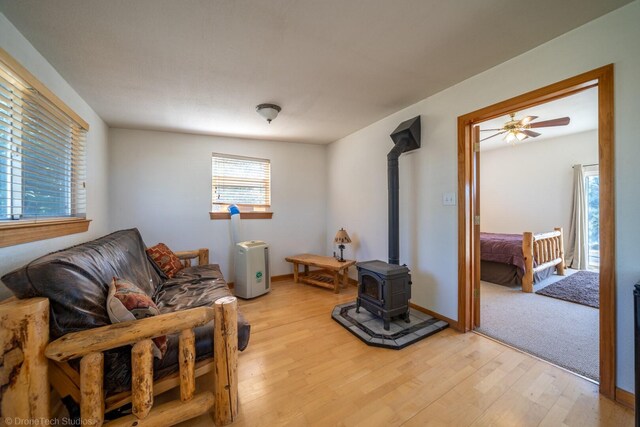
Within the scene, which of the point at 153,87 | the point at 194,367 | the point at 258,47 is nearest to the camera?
the point at 194,367

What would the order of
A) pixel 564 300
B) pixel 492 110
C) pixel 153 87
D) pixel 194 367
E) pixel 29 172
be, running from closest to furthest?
1. pixel 194 367
2. pixel 29 172
3. pixel 492 110
4. pixel 153 87
5. pixel 564 300

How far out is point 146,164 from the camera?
3.23m

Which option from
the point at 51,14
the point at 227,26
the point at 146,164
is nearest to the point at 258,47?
the point at 227,26

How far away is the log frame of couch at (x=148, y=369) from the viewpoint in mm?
1028

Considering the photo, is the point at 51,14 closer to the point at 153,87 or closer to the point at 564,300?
the point at 153,87

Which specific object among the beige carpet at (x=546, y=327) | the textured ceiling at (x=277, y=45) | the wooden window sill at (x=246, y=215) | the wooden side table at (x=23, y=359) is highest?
the textured ceiling at (x=277, y=45)

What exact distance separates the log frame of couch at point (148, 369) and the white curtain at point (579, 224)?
19.4 feet

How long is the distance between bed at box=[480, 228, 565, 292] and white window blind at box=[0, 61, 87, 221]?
5003mm

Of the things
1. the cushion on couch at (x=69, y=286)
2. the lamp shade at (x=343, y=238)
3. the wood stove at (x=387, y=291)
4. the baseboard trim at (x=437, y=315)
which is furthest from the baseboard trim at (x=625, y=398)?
the cushion on couch at (x=69, y=286)

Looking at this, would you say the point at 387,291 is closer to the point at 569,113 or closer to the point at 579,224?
the point at 569,113

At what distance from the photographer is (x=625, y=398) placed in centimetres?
138

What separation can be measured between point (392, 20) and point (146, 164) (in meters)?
3.33

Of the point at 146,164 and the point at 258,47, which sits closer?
the point at 258,47

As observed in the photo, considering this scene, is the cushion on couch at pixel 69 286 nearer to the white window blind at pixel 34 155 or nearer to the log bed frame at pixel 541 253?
the white window blind at pixel 34 155
